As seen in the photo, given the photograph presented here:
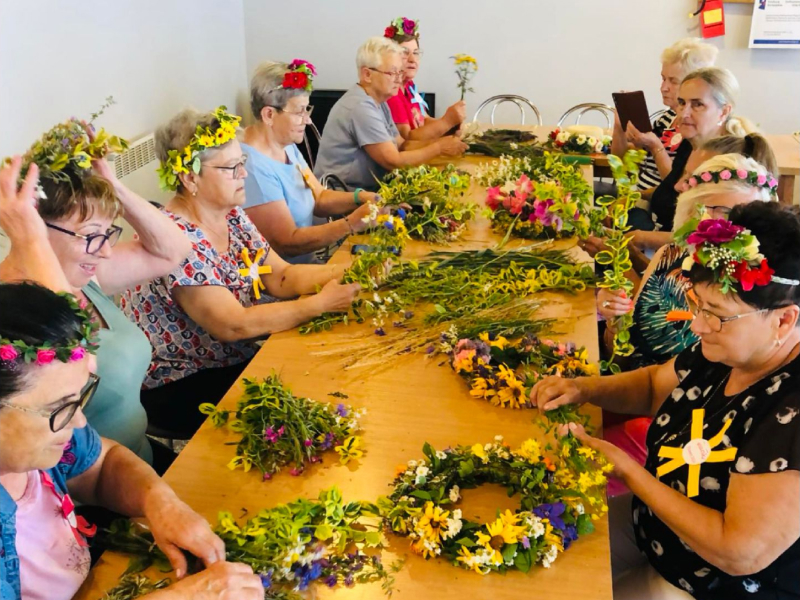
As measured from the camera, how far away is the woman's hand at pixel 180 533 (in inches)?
52.7

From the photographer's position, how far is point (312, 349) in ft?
7.11

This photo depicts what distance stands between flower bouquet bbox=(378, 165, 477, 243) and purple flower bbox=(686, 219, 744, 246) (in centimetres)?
151

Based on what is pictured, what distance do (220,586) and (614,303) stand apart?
1447 millimetres

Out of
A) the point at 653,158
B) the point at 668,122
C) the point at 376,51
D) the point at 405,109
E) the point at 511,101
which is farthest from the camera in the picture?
the point at 511,101

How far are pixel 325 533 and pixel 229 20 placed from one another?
5.74 meters

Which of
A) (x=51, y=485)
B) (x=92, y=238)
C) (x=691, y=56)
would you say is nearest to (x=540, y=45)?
(x=691, y=56)

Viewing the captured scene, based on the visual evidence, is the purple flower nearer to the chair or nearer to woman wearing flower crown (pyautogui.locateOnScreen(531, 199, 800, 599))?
woman wearing flower crown (pyautogui.locateOnScreen(531, 199, 800, 599))

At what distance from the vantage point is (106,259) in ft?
6.70

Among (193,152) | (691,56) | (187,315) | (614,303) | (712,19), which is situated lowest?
(187,315)

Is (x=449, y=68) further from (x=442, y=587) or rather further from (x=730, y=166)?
(x=442, y=587)

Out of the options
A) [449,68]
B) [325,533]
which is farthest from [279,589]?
[449,68]

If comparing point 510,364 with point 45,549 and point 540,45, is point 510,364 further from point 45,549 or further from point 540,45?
point 540,45

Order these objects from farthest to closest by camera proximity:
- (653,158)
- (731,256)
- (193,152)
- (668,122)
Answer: (668,122)
(653,158)
(193,152)
(731,256)

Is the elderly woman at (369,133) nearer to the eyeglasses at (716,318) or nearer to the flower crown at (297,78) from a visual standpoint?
the flower crown at (297,78)
